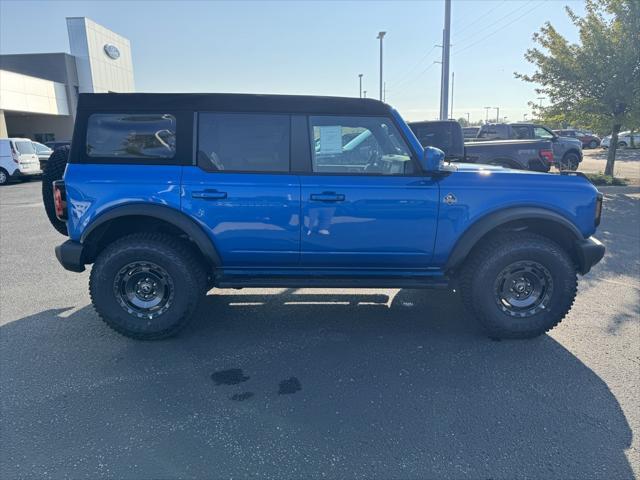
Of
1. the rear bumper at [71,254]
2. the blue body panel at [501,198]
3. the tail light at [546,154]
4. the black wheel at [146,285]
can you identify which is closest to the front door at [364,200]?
the blue body panel at [501,198]

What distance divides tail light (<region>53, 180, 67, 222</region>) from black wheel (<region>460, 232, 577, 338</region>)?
11.4ft

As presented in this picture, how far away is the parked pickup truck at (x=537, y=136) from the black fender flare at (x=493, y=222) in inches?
470

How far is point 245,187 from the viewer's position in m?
3.47

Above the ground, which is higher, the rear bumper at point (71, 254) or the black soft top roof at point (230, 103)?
the black soft top roof at point (230, 103)

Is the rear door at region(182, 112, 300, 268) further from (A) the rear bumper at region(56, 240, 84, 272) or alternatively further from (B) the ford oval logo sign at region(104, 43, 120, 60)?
(B) the ford oval logo sign at region(104, 43, 120, 60)

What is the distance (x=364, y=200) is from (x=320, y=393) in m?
1.54

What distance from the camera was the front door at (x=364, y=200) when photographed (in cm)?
350

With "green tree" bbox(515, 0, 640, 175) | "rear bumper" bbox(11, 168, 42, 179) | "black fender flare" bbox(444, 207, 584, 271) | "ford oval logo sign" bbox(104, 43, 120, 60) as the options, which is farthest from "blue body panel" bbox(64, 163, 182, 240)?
"ford oval logo sign" bbox(104, 43, 120, 60)

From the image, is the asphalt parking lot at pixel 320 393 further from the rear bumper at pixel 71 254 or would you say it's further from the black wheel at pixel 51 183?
the black wheel at pixel 51 183

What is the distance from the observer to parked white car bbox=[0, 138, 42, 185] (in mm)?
16109

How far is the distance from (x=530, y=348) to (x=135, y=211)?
11.4 feet

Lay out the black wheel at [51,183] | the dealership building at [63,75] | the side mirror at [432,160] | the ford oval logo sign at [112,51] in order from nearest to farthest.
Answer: the side mirror at [432,160] → the black wheel at [51,183] → the dealership building at [63,75] → the ford oval logo sign at [112,51]

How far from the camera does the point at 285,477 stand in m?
2.20

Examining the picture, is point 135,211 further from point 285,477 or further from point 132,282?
point 285,477
